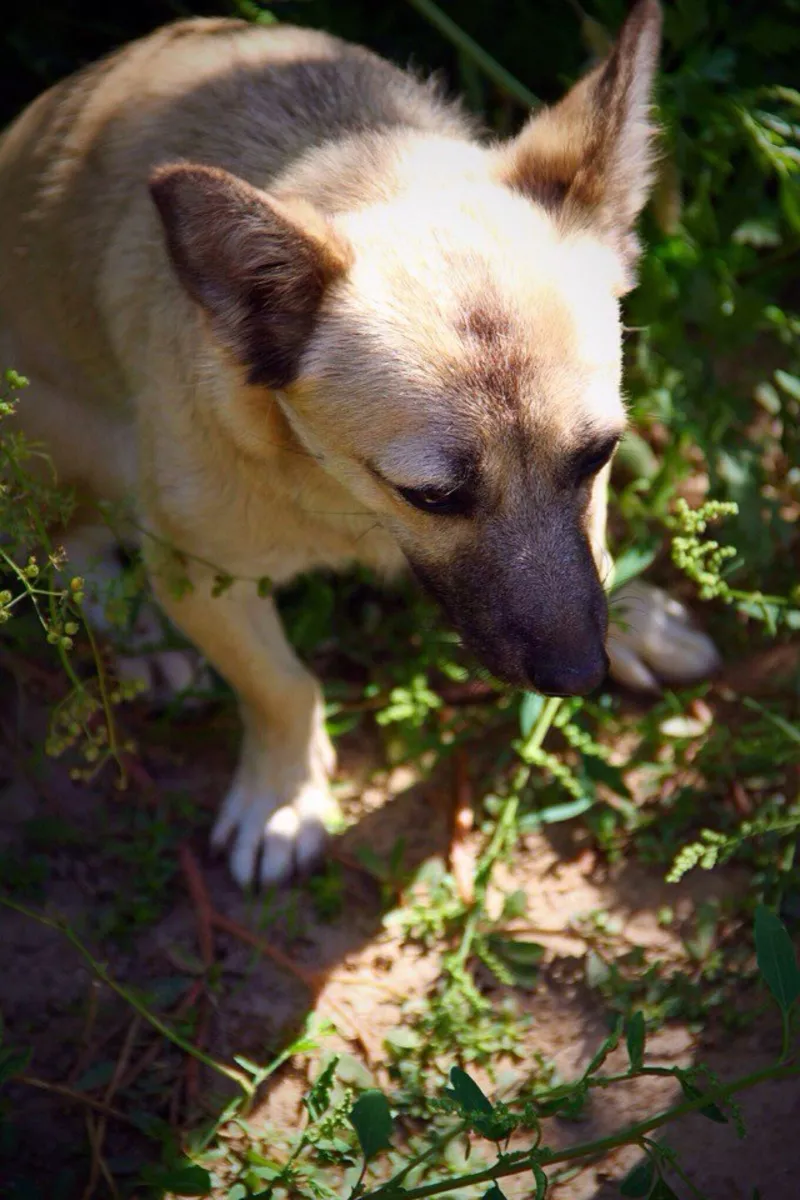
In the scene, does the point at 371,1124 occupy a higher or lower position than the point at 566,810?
higher

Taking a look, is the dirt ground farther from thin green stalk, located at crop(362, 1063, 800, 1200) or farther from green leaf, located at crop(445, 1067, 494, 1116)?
green leaf, located at crop(445, 1067, 494, 1116)

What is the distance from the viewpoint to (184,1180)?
266 cm

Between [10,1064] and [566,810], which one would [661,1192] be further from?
[10,1064]

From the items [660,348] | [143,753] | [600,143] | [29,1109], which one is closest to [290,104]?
[600,143]

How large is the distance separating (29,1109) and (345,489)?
1.66m

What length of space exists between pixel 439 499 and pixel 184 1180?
158cm

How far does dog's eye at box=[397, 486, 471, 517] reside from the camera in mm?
2527

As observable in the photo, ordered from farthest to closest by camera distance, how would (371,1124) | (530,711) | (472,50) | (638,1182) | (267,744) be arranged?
(472,50)
(267,744)
(530,711)
(371,1124)
(638,1182)

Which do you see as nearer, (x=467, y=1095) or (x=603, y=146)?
(x=467, y=1095)

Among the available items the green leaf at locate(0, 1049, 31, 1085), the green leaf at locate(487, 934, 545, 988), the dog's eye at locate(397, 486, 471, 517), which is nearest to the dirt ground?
the green leaf at locate(487, 934, 545, 988)

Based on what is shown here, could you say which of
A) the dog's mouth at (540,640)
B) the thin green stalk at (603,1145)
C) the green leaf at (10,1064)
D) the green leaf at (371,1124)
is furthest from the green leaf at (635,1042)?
the green leaf at (10,1064)

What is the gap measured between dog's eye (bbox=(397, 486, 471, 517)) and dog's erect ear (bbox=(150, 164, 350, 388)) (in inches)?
14.7

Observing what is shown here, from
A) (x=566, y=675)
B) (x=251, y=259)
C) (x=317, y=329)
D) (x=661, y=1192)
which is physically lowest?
(x=661, y=1192)

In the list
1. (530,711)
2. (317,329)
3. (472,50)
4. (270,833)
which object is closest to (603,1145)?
(530,711)
